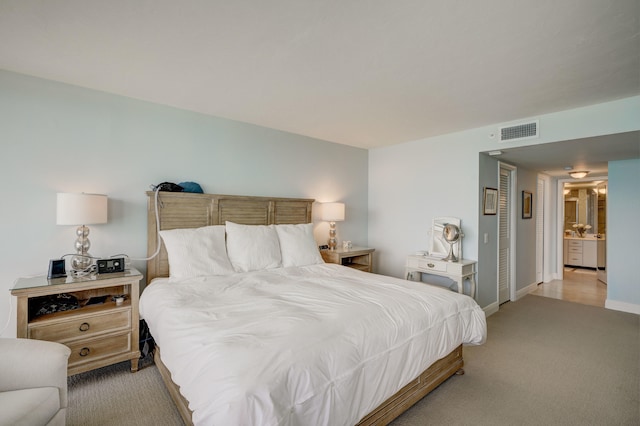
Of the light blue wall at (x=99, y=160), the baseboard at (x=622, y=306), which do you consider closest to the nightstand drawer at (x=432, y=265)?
the light blue wall at (x=99, y=160)

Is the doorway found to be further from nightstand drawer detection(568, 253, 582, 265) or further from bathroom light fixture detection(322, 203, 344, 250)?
nightstand drawer detection(568, 253, 582, 265)

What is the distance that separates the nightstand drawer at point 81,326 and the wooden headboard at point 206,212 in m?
0.57

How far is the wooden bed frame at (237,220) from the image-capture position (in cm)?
184

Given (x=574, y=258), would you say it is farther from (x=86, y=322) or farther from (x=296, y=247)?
(x=86, y=322)

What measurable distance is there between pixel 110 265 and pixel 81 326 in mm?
502

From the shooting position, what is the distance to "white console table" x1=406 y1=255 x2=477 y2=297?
3.56 m

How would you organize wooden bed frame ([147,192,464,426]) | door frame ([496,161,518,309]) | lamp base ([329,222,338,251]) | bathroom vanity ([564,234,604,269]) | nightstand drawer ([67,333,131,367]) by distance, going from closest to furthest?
wooden bed frame ([147,192,464,426]), nightstand drawer ([67,333,131,367]), lamp base ([329,222,338,251]), door frame ([496,161,518,309]), bathroom vanity ([564,234,604,269])

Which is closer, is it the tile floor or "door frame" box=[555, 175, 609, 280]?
the tile floor

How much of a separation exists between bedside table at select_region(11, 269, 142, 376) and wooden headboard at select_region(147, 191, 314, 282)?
1.34ft

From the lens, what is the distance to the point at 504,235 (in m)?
4.46

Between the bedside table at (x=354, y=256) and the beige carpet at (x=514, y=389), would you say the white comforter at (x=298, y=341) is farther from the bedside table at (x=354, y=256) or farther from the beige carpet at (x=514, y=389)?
the bedside table at (x=354, y=256)

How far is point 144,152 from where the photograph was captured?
2982 millimetres

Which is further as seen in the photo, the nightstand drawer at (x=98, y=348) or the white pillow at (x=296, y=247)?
the white pillow at (x=296, y=247)

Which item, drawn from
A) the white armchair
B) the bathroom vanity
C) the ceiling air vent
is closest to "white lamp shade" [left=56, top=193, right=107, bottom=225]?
the white armchair
